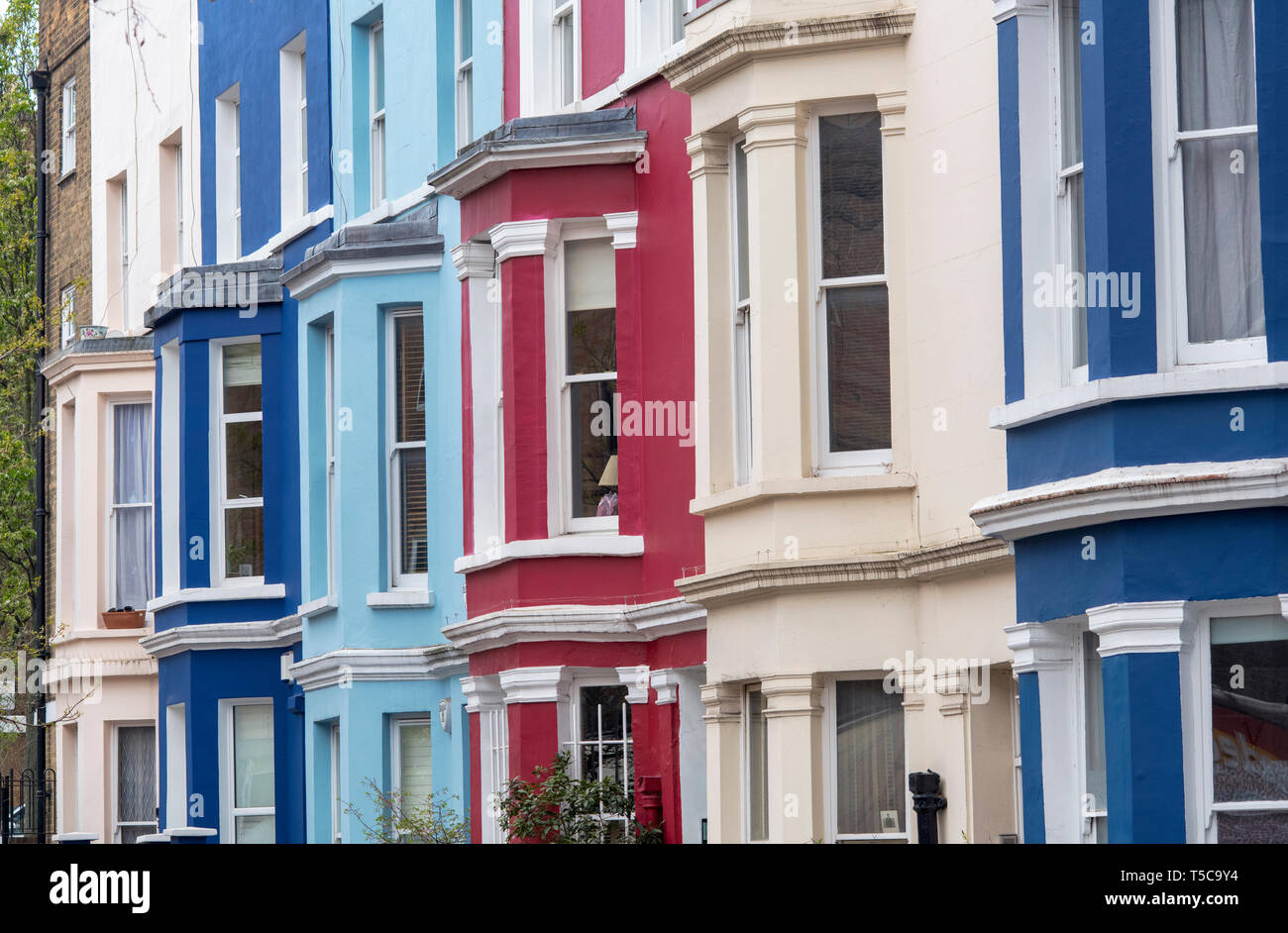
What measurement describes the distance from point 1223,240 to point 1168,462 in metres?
1.01

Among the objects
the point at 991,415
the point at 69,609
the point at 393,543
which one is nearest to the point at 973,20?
the point at 991,415

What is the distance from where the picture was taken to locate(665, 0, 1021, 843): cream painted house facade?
1170 cm

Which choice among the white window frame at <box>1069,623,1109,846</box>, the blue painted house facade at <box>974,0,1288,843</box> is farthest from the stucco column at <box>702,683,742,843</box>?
the white window frame at <box>1069,623,1109,846</box>

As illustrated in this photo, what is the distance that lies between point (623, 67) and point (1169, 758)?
8.34 metres

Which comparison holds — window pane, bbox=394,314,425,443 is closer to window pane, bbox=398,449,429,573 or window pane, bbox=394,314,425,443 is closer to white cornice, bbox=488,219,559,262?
window pane, bbox=398,449,429,573

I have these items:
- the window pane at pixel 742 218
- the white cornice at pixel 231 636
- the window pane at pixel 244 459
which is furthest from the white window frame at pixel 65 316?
the window pane at pixel 742 218

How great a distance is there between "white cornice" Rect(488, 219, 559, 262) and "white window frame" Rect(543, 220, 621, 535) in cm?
9

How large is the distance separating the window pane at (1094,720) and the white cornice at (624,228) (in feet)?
20.7

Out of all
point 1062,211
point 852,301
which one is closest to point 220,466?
point 852,301

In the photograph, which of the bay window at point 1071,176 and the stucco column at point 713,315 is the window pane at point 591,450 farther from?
the bay window at point 1071,176

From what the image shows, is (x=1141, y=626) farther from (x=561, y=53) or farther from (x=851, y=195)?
(x=561, y=53)

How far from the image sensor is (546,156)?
15.6 m

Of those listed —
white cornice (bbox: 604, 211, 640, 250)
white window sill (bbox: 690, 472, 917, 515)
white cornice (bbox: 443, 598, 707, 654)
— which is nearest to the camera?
white window sill (bbox: 690, 472, 917, 515)
